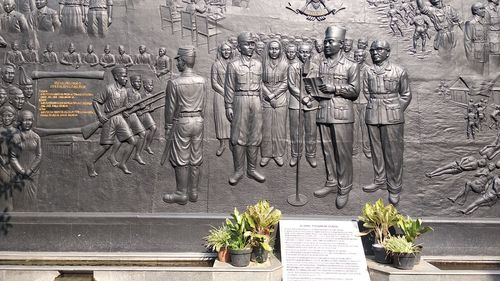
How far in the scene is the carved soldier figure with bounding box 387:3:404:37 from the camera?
329 inches

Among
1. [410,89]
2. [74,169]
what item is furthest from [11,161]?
[410,89]

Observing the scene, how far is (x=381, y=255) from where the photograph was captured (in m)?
6.98

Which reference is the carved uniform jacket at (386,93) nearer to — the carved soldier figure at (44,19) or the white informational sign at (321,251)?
the white informational sign at (321,251)

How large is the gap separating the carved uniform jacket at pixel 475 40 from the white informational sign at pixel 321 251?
409cm

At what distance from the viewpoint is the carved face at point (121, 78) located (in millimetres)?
8148

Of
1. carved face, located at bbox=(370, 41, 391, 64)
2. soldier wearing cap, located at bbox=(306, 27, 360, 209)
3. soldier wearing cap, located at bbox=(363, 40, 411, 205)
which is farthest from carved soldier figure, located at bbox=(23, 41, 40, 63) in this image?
carved face, located at bbox=(370, 41, 391, 64)

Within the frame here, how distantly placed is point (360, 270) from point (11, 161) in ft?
21.4

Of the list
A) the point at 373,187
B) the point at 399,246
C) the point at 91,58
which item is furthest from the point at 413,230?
the point at 91,58

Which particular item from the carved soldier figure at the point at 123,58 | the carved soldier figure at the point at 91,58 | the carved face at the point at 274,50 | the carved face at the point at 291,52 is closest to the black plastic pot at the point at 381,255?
the carved face at the point at 291,52

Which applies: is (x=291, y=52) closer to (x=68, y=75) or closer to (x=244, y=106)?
(x=244, y=106)

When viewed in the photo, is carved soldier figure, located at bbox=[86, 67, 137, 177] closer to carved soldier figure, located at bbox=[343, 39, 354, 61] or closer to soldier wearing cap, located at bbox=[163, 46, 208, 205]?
soldier wearing cap, located at bbox=[163, 46, 208, 205]

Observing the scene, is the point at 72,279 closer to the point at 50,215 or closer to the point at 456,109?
the point at 50,215

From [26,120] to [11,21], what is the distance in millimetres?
1915

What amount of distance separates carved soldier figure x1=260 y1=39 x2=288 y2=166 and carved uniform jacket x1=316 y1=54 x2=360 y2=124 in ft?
2.29
